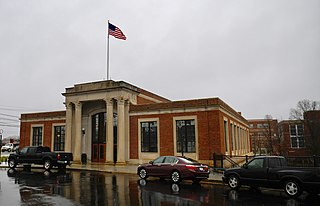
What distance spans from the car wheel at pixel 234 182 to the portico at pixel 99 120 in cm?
1416

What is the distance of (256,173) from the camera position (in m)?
11.8

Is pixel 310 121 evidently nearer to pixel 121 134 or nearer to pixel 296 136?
pixel 296 136

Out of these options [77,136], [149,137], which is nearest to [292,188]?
[149,137]

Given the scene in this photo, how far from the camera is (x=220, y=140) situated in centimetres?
2261

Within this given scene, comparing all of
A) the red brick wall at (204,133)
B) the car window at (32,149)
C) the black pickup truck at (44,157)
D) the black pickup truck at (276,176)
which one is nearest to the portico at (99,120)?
the red brick wall at (204,133)

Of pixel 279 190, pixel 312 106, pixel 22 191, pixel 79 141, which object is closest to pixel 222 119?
pixel 279 190

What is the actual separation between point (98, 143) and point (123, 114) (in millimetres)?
5567

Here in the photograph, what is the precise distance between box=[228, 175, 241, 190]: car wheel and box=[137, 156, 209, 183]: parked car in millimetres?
1900

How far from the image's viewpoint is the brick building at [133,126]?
921 inches

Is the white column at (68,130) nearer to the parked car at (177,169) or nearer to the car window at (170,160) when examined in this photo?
the parked car at (177,169)

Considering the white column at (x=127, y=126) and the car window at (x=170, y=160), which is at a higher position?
the white column at (x=127, y=126)

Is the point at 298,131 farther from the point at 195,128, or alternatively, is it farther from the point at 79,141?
the point at 79,141

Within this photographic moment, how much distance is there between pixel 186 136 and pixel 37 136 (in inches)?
792

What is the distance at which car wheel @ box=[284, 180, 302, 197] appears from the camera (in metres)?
10.4
